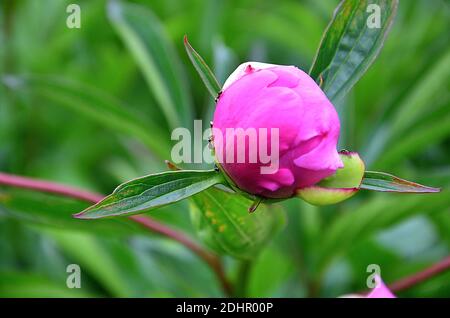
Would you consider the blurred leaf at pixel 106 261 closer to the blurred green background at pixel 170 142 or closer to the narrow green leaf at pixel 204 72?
the blurred green background at pixel 170 142

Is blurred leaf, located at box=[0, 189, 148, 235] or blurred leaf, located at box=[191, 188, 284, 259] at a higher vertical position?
blurred leaf, located at box=[0, 189, 148, 235]

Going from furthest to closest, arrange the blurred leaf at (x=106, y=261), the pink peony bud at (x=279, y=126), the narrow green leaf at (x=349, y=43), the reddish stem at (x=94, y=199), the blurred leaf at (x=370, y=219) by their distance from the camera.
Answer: the blurred leaf at (x=106, y=261) < the blurred leaf at (x=370, y=219) < the reddish stem at (x=94, y=199) < the narrow green leaf at (x=349, y=43) < the pink peony bud at (x=279, y=126)

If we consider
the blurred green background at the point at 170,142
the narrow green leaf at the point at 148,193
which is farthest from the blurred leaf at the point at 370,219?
the narrow green leaf at the point at 148,193

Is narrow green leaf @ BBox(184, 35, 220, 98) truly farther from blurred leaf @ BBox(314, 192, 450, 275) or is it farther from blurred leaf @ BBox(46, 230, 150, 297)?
blurred leaf @ BBox(46, 230, 150, 297)

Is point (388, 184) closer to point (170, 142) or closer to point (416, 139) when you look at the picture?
point (416, 139)

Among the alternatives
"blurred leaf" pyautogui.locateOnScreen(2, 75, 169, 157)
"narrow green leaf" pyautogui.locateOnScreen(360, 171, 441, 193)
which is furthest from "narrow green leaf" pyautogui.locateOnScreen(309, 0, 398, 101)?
"blurred leaf" pyautogui.locateOnScreen(2, 75, 169, 157)
